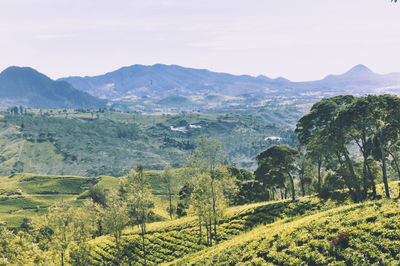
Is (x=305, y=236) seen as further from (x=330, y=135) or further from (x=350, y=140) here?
(x=350, y=140)

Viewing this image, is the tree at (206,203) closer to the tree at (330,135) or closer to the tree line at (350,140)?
the tree line at (350,140)

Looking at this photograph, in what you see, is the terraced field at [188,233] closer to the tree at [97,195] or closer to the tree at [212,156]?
the tree at [212,156]

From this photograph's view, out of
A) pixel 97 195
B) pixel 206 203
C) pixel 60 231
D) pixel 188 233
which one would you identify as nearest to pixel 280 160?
pixel 206 203

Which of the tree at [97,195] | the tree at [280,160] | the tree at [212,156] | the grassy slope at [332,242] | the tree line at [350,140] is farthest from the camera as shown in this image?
the tree at [97,195]

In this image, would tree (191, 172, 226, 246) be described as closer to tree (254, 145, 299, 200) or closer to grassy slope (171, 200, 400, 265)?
grassy slope (171, 200, 400, 265)

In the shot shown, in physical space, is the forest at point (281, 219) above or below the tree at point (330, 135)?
below

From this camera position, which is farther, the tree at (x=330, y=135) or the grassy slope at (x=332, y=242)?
the tree at (x=330, y=135)

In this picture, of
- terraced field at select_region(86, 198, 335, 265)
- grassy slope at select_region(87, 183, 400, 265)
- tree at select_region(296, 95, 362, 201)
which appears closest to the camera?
grassy slope at select_region(87, 183, 400, 265)

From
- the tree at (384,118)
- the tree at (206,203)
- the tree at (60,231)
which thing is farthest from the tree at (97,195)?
the tree at (384,118)

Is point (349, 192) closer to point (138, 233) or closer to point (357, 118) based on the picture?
point (357, 118)

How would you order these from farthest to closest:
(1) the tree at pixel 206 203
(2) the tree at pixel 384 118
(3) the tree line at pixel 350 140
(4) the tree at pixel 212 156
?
(4) the tree at pixel 212 156 → (1) the tree at pixel 206 203 → (3) the tree line at pixel 350 140 → (2) the tree at pixel 384 118

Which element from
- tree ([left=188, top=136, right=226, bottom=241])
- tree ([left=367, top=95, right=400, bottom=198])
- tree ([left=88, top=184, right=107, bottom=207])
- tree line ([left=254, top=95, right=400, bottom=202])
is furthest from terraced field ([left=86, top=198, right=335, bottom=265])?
tree ([left=88, top=184, right=107, bottom=207])

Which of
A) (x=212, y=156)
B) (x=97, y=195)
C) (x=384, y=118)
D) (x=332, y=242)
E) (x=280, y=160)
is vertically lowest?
(x=97, y=195)

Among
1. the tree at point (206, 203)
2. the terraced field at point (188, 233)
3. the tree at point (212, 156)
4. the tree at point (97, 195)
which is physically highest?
the tree at point (212, 156)
